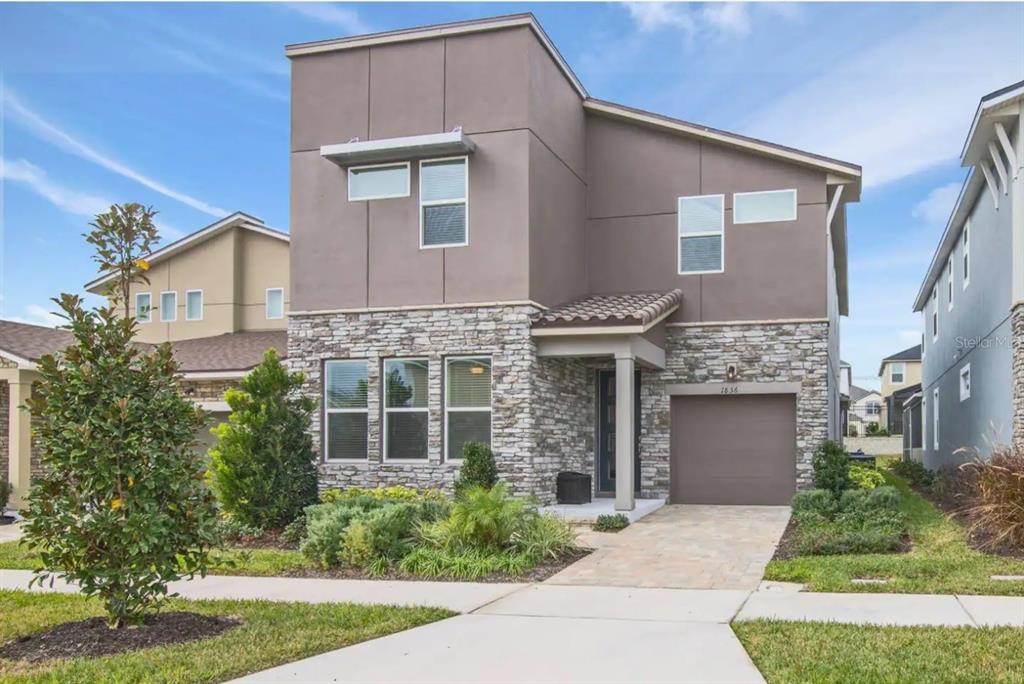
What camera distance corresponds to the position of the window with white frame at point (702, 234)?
17.5 metres

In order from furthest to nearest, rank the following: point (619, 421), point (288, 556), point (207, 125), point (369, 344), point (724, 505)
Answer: point (207, 125) < point (724, 505) < point (369, 344) < point (619, 421) < point (288, 556)

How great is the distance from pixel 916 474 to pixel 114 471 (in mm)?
22510

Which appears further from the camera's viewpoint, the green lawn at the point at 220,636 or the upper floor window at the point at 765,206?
the upper floor window at the point at 765,206

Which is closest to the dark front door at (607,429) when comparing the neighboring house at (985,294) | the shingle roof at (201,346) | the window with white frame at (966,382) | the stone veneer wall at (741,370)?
the stone veneer wall at (741,370)

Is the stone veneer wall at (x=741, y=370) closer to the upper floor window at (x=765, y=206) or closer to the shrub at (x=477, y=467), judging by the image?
the upper floor window at (x=765, y=206)

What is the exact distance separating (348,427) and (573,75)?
7490mm

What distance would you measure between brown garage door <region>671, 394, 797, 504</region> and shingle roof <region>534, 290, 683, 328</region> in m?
2.07

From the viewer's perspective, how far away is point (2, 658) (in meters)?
6.89

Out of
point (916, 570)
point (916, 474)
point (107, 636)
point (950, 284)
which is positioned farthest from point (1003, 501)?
point (916, 474)

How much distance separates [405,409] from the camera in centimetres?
1590

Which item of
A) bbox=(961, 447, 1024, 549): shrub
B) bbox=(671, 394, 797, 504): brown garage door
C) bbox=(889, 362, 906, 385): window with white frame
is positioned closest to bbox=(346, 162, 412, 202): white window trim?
bbox=(671, 394, 797, 504): brown garage door

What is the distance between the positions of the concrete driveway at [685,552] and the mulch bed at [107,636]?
11.9 feet

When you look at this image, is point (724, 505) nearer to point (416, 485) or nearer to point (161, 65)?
point (416, 485)

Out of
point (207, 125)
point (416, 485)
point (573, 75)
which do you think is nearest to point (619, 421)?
point (416, 485)
